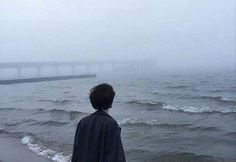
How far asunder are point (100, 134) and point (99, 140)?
55mm

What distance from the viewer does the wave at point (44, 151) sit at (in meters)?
8.79

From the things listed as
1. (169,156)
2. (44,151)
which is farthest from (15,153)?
(169,156)

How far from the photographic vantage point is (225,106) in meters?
19.1

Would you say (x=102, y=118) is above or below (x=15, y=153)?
above

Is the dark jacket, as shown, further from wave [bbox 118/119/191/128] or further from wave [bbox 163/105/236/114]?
wave [bbox 163/105/236/114]

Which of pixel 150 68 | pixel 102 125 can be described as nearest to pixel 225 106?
pixel 102 125

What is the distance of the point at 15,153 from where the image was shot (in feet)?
31.2

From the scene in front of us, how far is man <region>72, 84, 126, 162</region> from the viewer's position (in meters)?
2.97

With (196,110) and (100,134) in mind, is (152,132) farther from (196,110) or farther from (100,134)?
(100,134)

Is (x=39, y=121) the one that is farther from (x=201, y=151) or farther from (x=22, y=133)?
(x=201, y=151)

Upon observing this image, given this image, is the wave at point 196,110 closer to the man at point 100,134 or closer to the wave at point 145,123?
the wave at point 145,123

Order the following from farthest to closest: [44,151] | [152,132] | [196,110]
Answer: [196,110], [152,132], [44,151]

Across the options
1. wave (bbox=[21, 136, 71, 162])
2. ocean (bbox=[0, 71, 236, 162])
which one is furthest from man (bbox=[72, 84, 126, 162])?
ocean (bbox=[0, 71, 236, 162])

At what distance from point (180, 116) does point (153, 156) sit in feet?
23.6
